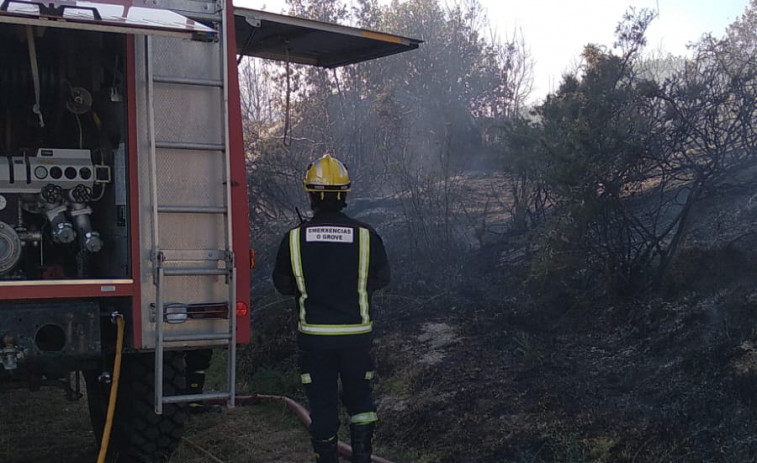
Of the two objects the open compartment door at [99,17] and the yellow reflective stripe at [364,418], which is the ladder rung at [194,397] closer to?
the yellow reflective stripe at [364,418]

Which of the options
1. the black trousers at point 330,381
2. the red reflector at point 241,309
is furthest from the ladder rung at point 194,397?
the black trousers at point 330,381

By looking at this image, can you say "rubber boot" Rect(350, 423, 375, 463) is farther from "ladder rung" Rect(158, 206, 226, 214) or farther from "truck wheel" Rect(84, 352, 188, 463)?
"ladder rung" Rect(158, 206, 226, 214)

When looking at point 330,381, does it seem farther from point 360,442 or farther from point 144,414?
point 144,414

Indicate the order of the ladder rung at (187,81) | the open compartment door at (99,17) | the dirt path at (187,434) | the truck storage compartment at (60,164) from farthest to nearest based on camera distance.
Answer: the dirt path at (187,434)
the truck storage compartment at (60,164)
the ladder rung at (187,81)
the open compartment door at (99,17)

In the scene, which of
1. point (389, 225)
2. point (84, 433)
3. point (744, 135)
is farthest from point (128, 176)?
point (389, 225)

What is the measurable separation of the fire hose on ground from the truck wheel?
10 centimetres

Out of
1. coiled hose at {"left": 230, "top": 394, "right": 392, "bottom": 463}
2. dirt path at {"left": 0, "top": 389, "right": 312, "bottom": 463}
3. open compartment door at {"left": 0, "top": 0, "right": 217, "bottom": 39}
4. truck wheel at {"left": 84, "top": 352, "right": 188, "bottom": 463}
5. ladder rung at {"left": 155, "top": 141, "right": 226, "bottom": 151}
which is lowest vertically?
dirt path at {"left": 0, "top": 389, "right": 312, "bottom": 463}

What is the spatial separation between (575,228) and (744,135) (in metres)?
1.51

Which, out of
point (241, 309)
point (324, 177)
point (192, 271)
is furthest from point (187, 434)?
point (324, 177)

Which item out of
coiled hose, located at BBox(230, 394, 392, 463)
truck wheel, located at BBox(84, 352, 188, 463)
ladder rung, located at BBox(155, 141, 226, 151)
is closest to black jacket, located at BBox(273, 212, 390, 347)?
ladder rung, located at BBox(155, 141, 226, 151)

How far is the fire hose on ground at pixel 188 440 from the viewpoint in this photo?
5.20m

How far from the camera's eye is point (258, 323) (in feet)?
32.1

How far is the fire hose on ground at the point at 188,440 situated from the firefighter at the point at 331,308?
31.6 inches

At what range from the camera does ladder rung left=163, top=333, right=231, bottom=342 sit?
17.0 ft
